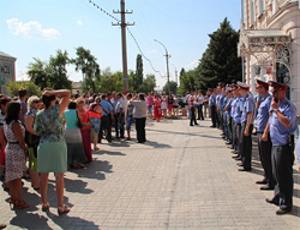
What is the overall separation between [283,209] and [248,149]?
335cm

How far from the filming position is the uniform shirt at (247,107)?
9.05 m

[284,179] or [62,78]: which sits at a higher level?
[62,78]

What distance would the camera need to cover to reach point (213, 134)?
17156mm

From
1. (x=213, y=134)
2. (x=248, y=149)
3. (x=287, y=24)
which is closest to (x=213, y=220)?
(x=248, y=149)

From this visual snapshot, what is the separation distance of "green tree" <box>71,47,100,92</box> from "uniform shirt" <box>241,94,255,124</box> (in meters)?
70.9

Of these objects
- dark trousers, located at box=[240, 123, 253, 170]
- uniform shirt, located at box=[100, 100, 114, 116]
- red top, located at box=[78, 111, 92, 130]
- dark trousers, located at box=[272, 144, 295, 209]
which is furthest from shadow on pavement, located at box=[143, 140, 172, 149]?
dark trousers, located at box=[272, 144, 295, 209]

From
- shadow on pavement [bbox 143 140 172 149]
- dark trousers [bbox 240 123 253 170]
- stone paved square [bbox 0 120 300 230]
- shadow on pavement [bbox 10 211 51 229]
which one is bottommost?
shadow on pavement [bbox 10 211 51 229]

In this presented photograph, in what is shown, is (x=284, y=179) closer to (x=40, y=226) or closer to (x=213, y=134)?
(x=40, y=226)

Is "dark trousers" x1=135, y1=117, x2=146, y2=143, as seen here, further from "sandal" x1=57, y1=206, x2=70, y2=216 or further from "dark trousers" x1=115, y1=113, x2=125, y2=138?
"sandal" x1=57, y1=206, x2=70, y2=216

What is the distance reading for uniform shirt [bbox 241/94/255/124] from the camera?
905cm

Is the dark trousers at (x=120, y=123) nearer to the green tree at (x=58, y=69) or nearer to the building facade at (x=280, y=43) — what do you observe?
the building facade at (x=280, y=43)

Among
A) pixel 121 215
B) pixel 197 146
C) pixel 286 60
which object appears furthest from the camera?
pixel 286 60

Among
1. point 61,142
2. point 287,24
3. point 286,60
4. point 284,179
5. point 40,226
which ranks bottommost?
point 40,226

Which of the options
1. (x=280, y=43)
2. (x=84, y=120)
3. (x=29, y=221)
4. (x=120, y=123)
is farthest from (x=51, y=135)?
(x=280, y=43)
